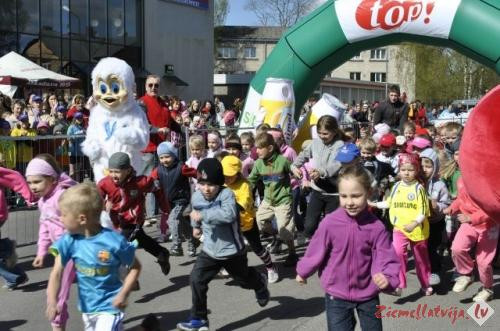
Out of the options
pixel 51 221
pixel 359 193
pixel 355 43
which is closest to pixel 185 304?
pixel 51 221

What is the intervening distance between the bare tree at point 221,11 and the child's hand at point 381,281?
6928 centimetres

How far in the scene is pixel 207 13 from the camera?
35531mm

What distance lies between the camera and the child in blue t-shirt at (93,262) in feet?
12.2

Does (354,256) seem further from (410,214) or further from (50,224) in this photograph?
(50,224)

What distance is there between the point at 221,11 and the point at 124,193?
223 feet

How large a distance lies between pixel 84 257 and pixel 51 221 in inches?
45.8

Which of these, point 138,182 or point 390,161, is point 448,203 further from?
point 138,182

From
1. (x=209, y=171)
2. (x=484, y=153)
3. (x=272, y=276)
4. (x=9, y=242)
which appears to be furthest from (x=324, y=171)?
(x=484, y=153)

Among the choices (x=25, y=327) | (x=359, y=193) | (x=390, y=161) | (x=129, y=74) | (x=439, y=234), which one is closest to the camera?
(x=359, y=193)

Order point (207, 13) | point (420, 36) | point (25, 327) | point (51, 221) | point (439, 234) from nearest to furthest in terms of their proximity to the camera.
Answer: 1. point (51, 221)
2. point (25, 327)
3. point (439, 234)
4. point (420, 36)
5. point (207, 13)

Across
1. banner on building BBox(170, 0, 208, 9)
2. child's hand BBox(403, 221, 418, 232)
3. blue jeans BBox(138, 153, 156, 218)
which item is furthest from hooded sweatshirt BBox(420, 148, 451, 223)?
banner on building BBox(170, 0, 208, 9)

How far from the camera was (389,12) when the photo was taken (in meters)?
10.7

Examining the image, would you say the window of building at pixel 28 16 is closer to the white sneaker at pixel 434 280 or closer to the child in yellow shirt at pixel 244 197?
the child in yellow shirt at pixel 244 197

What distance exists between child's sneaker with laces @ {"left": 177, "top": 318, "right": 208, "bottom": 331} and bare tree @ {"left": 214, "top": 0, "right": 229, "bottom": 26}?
68062 mm
